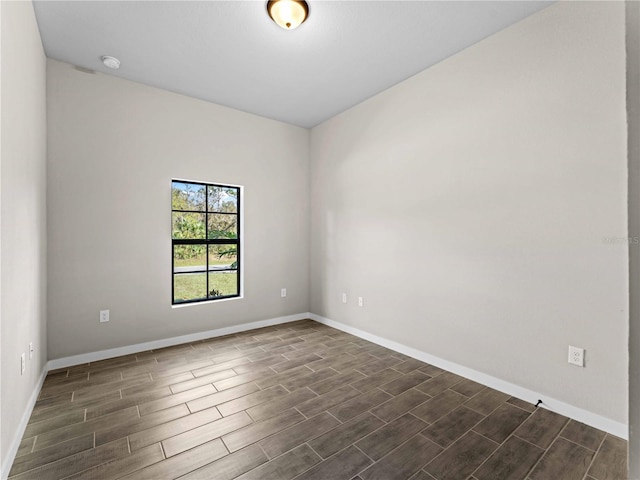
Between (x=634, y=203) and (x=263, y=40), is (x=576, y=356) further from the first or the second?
(x=263, y=40)

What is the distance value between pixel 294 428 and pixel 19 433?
1.62 meters

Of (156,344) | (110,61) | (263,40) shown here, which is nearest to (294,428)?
(156,344)

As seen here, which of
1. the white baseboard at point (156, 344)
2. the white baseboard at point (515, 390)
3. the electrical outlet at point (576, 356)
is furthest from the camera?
the white baseboard at point (156, 344)

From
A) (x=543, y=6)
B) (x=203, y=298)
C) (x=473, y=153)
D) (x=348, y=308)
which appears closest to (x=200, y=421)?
(x=203, y=298)

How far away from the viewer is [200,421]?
6.98 ft

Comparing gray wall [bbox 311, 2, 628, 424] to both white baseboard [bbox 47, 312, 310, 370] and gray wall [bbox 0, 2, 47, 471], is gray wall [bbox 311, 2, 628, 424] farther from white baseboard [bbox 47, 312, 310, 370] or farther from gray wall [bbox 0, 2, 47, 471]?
gray wall [bbox 0, 2, 47, 471]

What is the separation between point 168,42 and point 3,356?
2.50 m

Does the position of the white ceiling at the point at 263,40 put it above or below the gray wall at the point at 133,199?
above

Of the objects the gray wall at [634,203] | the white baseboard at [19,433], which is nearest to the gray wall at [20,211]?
the white baseboard at [19,433]

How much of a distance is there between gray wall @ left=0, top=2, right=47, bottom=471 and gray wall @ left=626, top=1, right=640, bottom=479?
227cm

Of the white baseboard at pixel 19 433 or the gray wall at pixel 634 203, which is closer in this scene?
the gray wall at pixel 634 203

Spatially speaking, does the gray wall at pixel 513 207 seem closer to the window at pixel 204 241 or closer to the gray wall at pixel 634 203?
the window at pixel 204 241

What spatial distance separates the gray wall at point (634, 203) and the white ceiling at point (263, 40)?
2355 millimetres

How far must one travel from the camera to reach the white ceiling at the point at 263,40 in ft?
7.66
